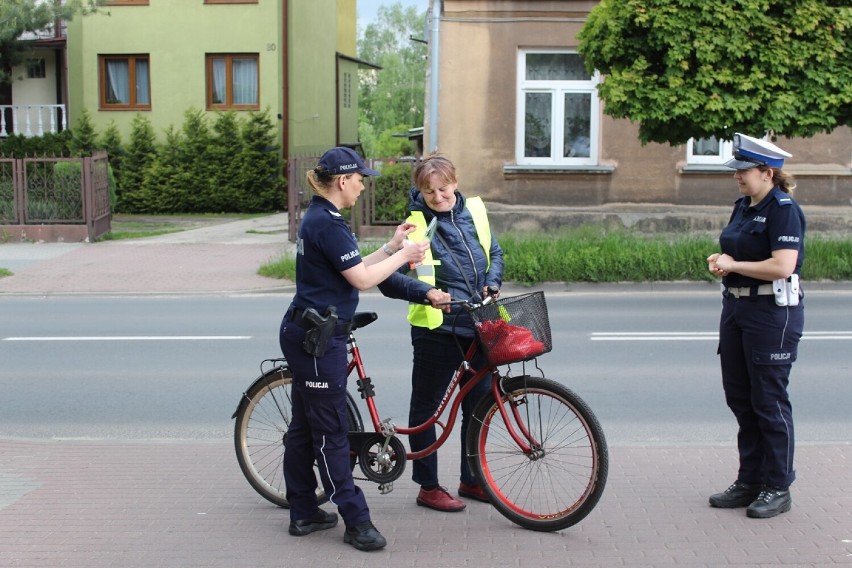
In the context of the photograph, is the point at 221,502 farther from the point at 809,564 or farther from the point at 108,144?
the point at 108,144

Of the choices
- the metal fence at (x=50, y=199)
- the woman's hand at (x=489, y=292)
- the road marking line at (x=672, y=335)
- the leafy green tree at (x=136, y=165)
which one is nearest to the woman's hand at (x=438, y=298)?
the woman's hand at (x=489, y=292)

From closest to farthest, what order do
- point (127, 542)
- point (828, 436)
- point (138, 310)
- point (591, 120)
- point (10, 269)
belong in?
point (127, 542), point (828, 436), point (138, 310), point (10, 269), point (591, 120)

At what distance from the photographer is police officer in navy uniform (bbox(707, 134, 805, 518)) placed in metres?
5.15

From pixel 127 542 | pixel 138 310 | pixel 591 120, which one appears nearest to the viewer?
pixel 127 542

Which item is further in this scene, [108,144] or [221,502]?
[108,144]

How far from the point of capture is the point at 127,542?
5.04 m

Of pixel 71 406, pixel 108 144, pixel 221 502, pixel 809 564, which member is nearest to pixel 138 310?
pixel 71 406

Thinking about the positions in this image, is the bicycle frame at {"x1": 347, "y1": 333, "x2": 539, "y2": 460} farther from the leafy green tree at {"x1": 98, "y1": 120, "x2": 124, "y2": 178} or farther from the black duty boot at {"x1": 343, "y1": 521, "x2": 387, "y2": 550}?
the leafy green tree at {"x1": 98, "y1": 120, "x2": 124, "y2": 178}

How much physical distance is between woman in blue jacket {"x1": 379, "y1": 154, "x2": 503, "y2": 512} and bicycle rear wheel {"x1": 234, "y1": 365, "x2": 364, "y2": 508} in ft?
1.98

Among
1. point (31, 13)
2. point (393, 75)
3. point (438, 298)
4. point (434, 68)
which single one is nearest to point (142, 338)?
point (438, 298)

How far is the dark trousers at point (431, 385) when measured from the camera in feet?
17.7

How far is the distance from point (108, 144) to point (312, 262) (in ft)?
86.5

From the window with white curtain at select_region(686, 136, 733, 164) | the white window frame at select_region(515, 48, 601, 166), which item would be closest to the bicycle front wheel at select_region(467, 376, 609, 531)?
the white window frame at select_region(515, 48, 601, 166)

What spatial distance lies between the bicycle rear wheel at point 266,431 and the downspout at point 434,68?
591 inches
